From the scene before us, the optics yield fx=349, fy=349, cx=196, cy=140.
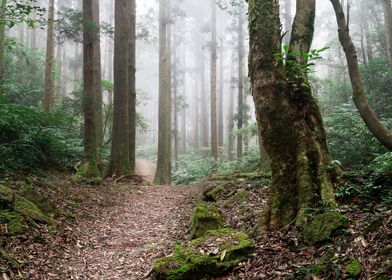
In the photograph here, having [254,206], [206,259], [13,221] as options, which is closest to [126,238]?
[13,221]

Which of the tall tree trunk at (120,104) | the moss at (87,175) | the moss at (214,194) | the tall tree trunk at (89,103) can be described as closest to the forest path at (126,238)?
the moss at (214,194)

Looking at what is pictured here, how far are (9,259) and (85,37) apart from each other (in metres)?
8.01

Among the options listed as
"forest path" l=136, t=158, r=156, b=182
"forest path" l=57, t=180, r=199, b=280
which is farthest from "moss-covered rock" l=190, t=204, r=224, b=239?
"forest path" l=136, t=158, r=156, b=182

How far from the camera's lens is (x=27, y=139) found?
888cm

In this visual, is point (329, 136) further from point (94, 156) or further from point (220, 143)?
point (220, 143)

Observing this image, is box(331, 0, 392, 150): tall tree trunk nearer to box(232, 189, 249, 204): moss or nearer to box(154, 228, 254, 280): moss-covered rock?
box(154, 228, 254, 280): moss-covered rock

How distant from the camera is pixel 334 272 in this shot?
3.00 metres

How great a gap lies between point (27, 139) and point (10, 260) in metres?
5.38

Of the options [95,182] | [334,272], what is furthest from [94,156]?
[334,272]

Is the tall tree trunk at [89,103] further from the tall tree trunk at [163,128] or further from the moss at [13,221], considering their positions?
the tall tree trunk at [163,128]

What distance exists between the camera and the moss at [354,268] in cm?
288

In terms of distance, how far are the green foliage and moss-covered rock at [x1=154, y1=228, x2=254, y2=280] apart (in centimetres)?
465

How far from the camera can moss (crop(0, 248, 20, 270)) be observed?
4.07m

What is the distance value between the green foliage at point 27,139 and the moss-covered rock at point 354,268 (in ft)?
21.6
